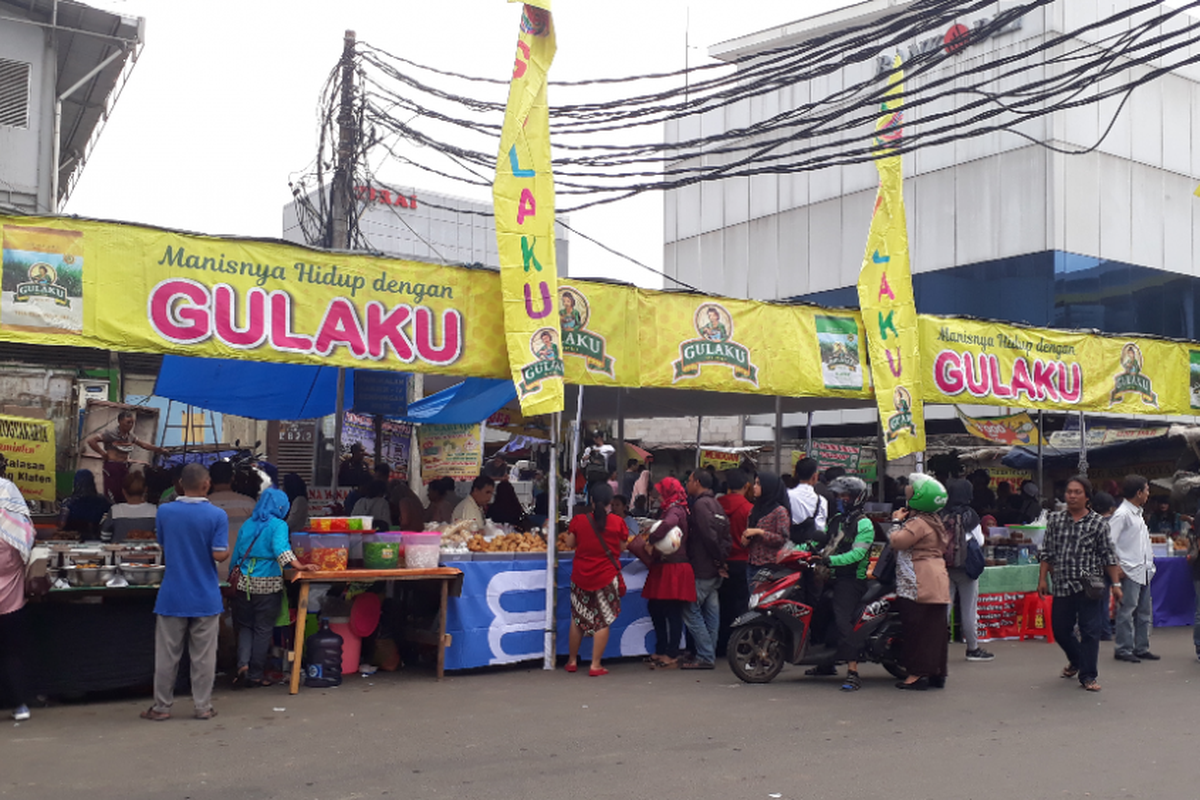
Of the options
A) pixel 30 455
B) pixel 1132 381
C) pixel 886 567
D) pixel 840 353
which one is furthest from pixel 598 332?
pixel 1132 381

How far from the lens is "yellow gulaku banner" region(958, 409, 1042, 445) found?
1672cm

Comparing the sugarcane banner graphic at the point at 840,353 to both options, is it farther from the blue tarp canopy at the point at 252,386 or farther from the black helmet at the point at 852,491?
the blue tarp canopy at the point at 252,386

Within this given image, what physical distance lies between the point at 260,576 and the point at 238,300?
2.14 m

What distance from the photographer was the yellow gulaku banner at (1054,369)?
12.2 meters

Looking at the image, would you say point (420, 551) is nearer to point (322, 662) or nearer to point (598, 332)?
point (322, 662)

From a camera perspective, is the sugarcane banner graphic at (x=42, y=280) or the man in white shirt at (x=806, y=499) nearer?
the sugarcane banner graphic at (x=42, y=280)

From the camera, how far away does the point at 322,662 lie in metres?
8.69

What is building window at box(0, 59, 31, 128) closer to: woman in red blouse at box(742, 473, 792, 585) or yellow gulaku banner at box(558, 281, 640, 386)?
yellow gulaku banner at box(558, 281, 640, 386)

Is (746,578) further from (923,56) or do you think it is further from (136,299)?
(136,299)

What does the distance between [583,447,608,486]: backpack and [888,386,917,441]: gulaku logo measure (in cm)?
563

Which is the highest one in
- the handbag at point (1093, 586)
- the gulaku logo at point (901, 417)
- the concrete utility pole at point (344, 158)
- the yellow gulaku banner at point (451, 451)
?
the concrete utility pole at point (344, 158)

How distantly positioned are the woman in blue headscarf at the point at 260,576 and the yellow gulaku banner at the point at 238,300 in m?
1.27

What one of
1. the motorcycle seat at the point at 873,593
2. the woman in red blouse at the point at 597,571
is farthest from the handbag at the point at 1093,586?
the woman in red blouse at the point at 597,571

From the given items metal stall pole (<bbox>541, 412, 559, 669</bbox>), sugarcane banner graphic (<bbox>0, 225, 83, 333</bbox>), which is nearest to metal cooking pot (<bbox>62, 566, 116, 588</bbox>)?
sugarcane banner graphic (<bbox>0, 225, 83, 333</bbox>)
